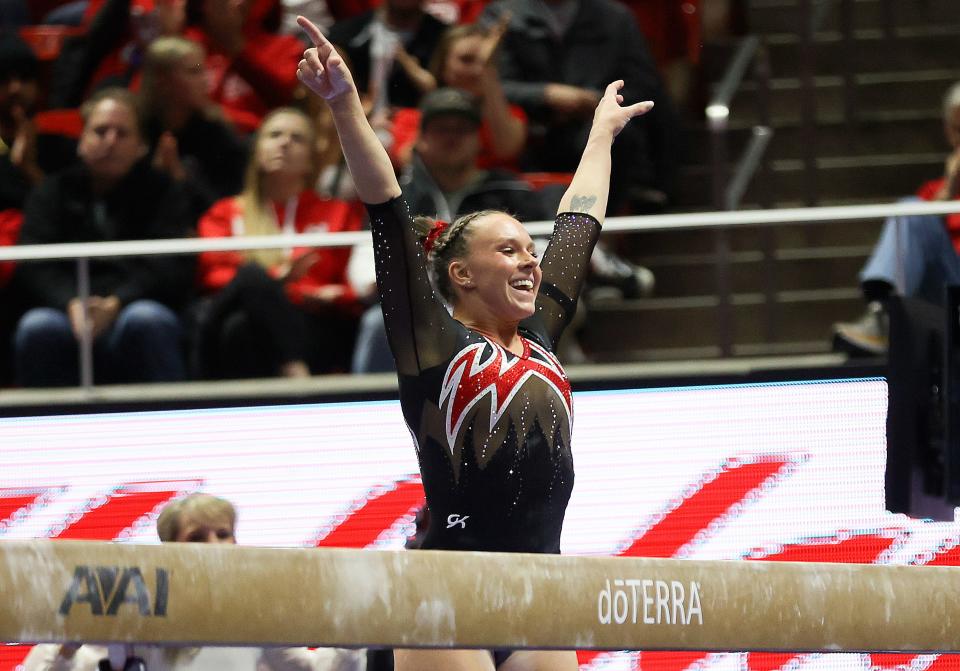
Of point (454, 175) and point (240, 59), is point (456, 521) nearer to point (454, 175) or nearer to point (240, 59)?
point (454, 175)

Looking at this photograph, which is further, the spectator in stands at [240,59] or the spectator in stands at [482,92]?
the spectator in stands at [240,59]

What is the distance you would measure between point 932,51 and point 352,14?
290cm

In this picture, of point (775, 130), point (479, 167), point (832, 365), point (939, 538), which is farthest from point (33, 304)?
point (775, 130)

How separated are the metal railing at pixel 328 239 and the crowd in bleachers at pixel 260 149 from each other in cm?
8

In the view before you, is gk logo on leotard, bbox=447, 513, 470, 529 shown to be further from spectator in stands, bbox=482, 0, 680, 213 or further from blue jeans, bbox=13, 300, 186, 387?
spectator in stands, bbox=482, 0, 680, 213

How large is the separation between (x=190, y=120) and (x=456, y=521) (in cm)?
327

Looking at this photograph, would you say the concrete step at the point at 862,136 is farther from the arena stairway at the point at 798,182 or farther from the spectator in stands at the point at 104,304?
the spectator in stands at the point at 104,304

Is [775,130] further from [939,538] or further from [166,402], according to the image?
[166,402]

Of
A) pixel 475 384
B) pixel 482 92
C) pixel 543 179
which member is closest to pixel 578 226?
pixel 475 384

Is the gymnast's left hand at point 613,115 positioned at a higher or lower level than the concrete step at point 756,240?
higher

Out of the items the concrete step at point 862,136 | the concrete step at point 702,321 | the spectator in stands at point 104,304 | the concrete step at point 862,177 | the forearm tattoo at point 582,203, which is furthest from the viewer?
the concrete step at point 862,136

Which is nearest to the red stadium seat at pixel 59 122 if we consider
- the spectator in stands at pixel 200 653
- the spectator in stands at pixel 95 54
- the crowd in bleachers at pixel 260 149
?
the crowd in bleachers at pixel 260 149

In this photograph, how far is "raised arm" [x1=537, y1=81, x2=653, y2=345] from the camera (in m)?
3.89

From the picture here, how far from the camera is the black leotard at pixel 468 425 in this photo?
3473mm
